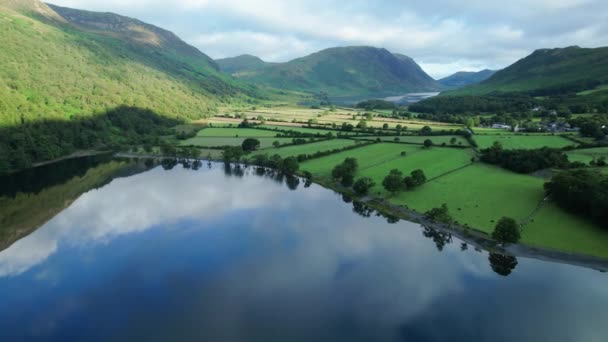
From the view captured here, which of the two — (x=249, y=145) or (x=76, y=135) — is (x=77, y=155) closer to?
(x=76, y=135)

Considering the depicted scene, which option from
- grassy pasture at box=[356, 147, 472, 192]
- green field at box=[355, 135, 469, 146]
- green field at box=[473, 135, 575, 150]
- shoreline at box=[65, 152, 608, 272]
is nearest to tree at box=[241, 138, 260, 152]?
green field at box=[355, 135, 469, 146]

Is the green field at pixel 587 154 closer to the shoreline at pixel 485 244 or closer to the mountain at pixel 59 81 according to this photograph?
the shoreline at pixel 485 244

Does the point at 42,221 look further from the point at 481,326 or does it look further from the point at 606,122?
the point at 606,122

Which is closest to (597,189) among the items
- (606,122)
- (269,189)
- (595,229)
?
(595,229)

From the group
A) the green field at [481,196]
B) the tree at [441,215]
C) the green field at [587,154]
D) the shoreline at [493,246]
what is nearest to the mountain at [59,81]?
the shoreline at [493,246]

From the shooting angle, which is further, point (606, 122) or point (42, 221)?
point (606, 122)

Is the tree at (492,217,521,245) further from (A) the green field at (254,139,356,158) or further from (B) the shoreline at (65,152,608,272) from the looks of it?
(A) the green field at (254,139,356,158)
